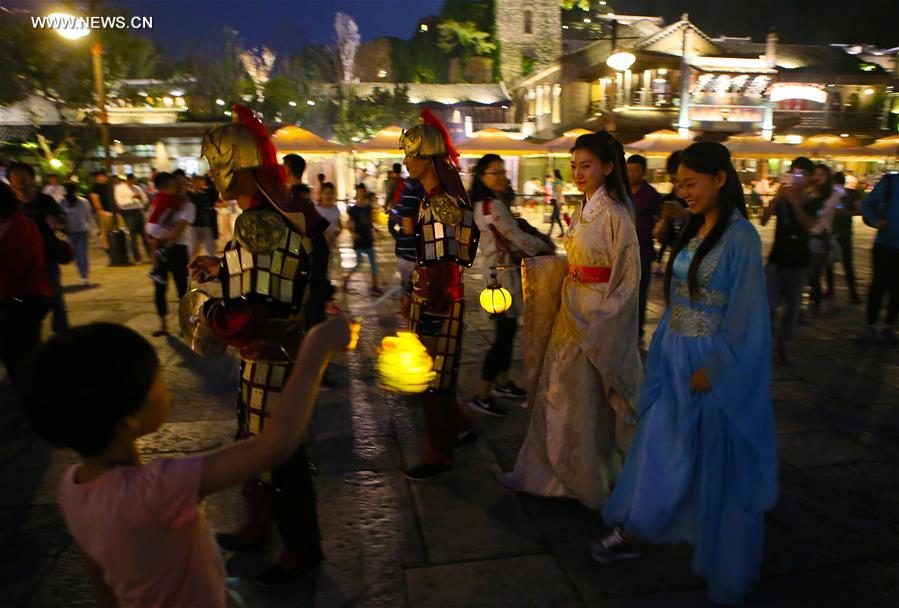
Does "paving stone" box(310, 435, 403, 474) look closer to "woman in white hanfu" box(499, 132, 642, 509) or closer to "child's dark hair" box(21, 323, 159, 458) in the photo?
"woman in white hanfu" box(499, 132, 642, 509)

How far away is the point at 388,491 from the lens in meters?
3.73

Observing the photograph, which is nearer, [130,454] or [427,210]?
[130,454]

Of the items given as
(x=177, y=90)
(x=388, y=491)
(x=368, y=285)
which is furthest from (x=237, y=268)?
(x=177, y=90)

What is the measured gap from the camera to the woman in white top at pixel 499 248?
13.4 feet

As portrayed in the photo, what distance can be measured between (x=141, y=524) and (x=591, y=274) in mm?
2505

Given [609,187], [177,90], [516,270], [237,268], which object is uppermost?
[177,90]

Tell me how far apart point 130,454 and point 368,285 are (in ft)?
31.3

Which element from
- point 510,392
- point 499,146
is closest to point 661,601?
point 510,392

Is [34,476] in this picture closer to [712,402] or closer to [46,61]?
[712,402]

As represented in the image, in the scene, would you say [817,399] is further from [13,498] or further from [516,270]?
[13,498]

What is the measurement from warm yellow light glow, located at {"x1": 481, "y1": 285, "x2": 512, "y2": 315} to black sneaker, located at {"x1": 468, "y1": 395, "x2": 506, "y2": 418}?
115 cm

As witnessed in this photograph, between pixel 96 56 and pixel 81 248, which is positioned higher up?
pixel 96 56

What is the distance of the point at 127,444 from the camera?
1353 millimetres

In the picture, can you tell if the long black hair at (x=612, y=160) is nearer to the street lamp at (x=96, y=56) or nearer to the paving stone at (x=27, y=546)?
the paving stone at (x=27, y=546)
